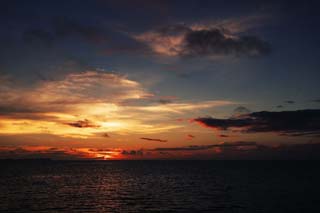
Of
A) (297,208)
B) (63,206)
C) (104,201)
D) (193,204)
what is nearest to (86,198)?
(104,201)

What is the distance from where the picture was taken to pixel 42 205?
5900cm

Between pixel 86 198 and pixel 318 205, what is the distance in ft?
154

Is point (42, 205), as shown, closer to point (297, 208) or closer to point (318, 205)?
point (297, 208)

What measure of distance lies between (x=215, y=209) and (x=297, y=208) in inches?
554

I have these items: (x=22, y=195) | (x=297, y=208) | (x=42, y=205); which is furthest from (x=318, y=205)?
(x=22, y=195)

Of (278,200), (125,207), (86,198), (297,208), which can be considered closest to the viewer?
(297,208)

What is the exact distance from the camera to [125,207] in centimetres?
5756

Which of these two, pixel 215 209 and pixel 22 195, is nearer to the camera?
pixel 215 209

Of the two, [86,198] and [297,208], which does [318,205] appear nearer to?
[297,208]

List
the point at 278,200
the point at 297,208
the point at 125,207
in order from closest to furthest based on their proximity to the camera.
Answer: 1. the point at 297,208
2. the point at 125,207
3. the point at 278,200

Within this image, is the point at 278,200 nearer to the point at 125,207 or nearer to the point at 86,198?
the point at 125,207

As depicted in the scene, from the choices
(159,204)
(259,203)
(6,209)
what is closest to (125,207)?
(159,204)

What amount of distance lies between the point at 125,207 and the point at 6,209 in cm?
2063

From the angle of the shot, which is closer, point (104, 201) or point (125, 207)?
point (125, 207)
